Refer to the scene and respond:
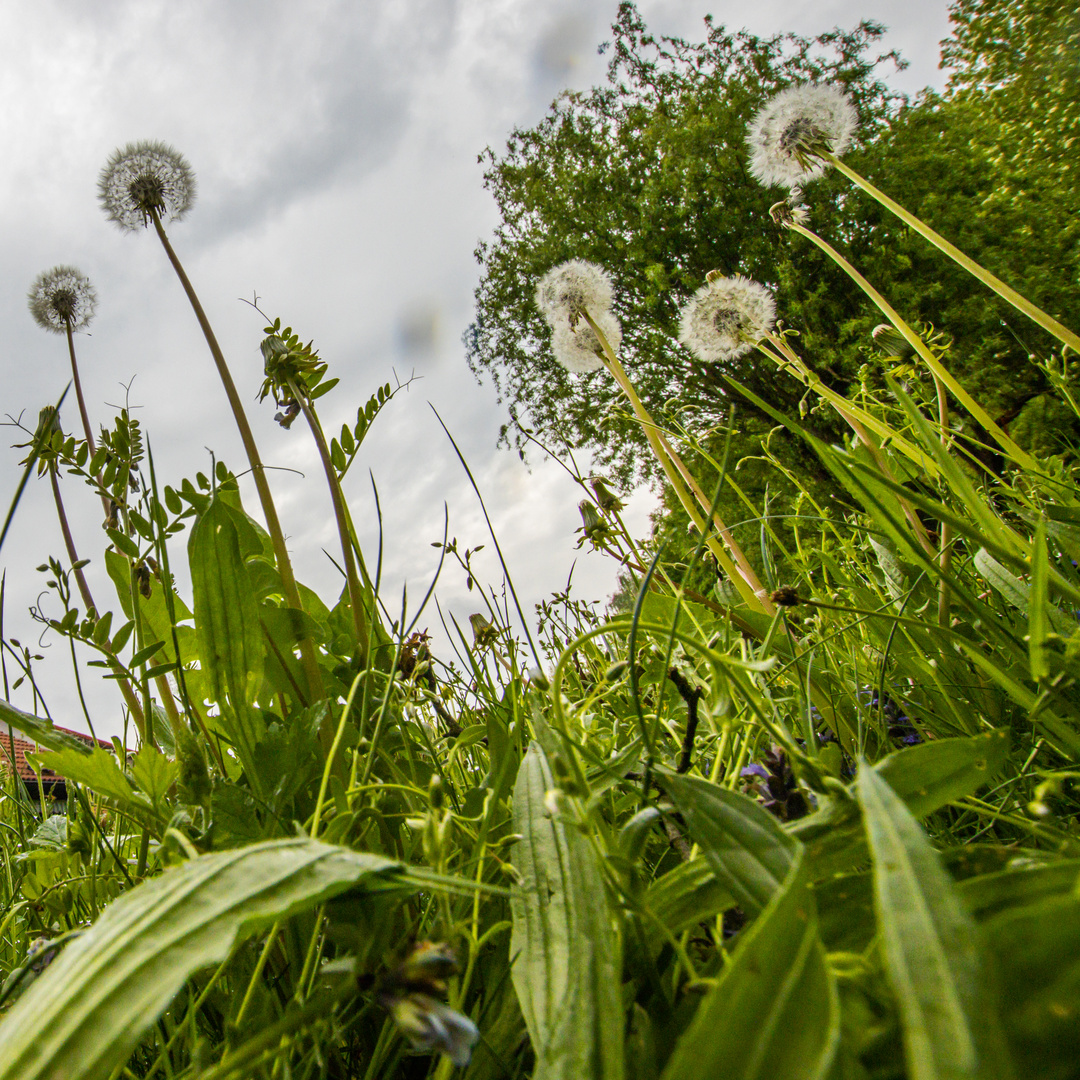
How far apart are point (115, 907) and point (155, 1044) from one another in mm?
275

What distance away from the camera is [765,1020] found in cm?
20

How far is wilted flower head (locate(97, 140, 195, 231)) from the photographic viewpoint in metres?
1.34

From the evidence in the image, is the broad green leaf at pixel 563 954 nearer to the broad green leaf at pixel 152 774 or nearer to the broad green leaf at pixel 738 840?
the broad green leaf at pixel 738 840

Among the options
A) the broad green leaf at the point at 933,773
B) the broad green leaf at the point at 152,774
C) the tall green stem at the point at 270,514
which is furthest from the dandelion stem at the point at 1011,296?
the broad green leaf at the point at 152,774

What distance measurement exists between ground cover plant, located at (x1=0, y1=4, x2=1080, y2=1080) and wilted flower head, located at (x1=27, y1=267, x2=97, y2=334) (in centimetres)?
101

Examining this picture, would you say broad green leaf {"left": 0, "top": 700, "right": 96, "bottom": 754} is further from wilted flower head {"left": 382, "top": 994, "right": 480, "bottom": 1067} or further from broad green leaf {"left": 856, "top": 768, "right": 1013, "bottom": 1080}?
broad green leaf {"left": 856, "top": 768, "right": 1013, "bottom": 1080}

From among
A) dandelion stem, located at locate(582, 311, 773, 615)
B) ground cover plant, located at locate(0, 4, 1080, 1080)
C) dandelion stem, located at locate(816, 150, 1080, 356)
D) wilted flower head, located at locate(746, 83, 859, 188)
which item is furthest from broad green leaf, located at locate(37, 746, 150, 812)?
wilted flower head, located at locate(746, 83, 859, 188)

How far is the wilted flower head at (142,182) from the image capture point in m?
1.34

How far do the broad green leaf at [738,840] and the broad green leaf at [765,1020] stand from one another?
0.29 feet

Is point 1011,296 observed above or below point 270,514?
below

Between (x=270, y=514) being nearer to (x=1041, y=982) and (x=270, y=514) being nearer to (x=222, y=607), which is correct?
(x=222, y=607)

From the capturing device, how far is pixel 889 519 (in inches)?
21.2

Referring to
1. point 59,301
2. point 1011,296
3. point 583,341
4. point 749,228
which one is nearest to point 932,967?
point 1011,296

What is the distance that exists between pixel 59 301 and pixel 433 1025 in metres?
2.13
